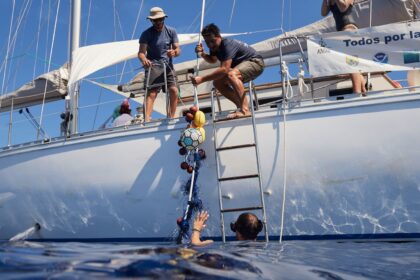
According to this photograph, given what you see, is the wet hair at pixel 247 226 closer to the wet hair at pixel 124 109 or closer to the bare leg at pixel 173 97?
the bare leg at pixel 173 97

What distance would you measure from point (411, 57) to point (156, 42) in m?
3.08

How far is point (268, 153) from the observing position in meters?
4.73

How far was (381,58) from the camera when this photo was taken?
479cm

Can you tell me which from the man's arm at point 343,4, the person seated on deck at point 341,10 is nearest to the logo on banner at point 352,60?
the person seated on deck at point 341,10

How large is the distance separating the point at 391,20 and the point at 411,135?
3.56 m

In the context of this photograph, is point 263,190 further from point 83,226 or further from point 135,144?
point 83,226

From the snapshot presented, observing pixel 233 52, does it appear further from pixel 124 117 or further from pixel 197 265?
pixel 197 265

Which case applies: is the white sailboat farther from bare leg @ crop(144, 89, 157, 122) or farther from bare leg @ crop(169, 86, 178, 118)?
bare leg @ crop(169, 86, 178, 118)

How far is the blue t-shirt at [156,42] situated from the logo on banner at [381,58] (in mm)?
2580

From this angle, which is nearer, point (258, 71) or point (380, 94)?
point (380, 94)

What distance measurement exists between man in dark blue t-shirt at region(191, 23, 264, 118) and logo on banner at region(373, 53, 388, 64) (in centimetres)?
128

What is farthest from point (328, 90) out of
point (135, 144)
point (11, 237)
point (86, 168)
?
point (11, 237)

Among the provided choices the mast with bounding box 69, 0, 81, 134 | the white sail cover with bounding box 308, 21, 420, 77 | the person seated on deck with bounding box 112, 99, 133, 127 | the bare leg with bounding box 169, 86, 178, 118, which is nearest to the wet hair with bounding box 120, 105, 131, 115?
the person seated on deck with bounding box 112, 99, 133, 127

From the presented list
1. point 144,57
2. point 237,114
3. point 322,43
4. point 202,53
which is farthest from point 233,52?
point 144,57
